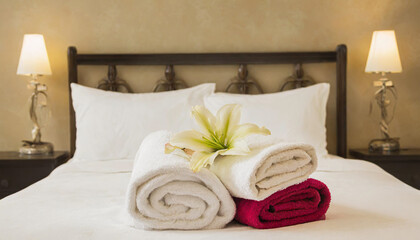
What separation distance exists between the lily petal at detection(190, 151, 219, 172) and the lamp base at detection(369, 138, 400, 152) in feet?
5.90

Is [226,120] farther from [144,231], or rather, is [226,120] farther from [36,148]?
[36,148]

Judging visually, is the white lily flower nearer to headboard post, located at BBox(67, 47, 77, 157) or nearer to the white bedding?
the white bedding

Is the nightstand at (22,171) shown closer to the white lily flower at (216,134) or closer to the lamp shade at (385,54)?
the white lily flower at (216,134)

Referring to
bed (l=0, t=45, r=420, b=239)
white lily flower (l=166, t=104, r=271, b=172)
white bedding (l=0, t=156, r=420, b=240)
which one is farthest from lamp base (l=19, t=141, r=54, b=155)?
white lily flower (l=166, t=104, r=271, b=172)

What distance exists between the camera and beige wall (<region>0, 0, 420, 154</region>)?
3006 mm

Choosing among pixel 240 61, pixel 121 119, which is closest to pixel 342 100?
pixel 240 61

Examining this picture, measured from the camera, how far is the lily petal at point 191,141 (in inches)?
52.9

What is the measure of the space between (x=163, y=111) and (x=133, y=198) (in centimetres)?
145

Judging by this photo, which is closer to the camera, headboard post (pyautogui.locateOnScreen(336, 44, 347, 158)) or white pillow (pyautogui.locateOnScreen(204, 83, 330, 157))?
white pillow (pyautogui.locateOnScreen(204, 83, 330, 157))

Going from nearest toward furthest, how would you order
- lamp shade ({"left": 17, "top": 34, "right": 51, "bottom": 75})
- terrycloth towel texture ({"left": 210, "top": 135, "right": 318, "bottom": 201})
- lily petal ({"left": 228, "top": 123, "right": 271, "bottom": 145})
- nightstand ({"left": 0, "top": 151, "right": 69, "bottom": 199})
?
1. terrycloth towel texture ({"left": 210, "top": 135, "right": 318, "bottom": 201})
2. lily petal ({"left": 228, "top": 123, "right": 271, "bottom": 145})
3. nightstand ({"left": 0, "top": 151, "right": 69, "bottom": 199})
4. lamp shade ({"left": 17, "top": 34, "right": 51, "bottom": 75})

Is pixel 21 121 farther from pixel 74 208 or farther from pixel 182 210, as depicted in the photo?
pixel 182 210

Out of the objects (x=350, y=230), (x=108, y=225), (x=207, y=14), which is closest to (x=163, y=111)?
(x=207, y=14)

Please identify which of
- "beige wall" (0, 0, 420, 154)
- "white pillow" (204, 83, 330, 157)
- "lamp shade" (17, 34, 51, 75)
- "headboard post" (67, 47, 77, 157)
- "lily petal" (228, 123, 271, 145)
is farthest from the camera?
"beige wall" (0, 0, 420, 154)

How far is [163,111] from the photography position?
2.65m
